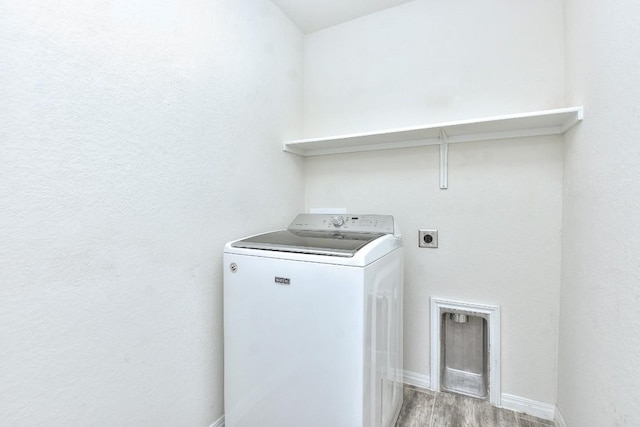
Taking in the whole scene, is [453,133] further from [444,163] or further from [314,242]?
[314,242]

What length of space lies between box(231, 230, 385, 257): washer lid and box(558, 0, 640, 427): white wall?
2.77ft

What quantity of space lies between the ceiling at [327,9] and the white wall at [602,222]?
3.52 ft

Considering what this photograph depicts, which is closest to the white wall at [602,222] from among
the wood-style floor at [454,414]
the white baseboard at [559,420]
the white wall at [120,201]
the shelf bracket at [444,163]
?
the white baseboard at [559,420]

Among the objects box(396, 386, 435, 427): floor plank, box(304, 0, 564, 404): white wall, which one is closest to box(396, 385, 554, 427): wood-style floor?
box(396, 386, 435, 427): floor plank

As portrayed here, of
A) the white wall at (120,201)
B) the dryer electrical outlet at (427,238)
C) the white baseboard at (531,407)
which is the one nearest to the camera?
the white wall at (120,201)

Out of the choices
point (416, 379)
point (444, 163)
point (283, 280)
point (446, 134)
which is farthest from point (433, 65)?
point (416, 379)

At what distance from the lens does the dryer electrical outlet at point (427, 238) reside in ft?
6.03

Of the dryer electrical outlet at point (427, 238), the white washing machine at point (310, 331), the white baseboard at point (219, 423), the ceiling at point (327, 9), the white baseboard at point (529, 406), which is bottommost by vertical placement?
the white baseboard at point (529, 406)

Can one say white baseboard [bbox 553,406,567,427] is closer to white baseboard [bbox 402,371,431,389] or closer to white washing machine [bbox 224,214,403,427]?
white baseboard [bbox 402,371,431,389]

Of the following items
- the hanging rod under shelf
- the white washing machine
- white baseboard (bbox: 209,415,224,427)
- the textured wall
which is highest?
the textured wall

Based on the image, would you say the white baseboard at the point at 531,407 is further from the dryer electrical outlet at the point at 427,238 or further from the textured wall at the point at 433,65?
the textured wall at the point at 433,65

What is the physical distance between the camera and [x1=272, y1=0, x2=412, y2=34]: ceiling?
1907mm

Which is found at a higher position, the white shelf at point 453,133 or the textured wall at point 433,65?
the textured wall at point 433,65

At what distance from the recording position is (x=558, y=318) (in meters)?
1.57
